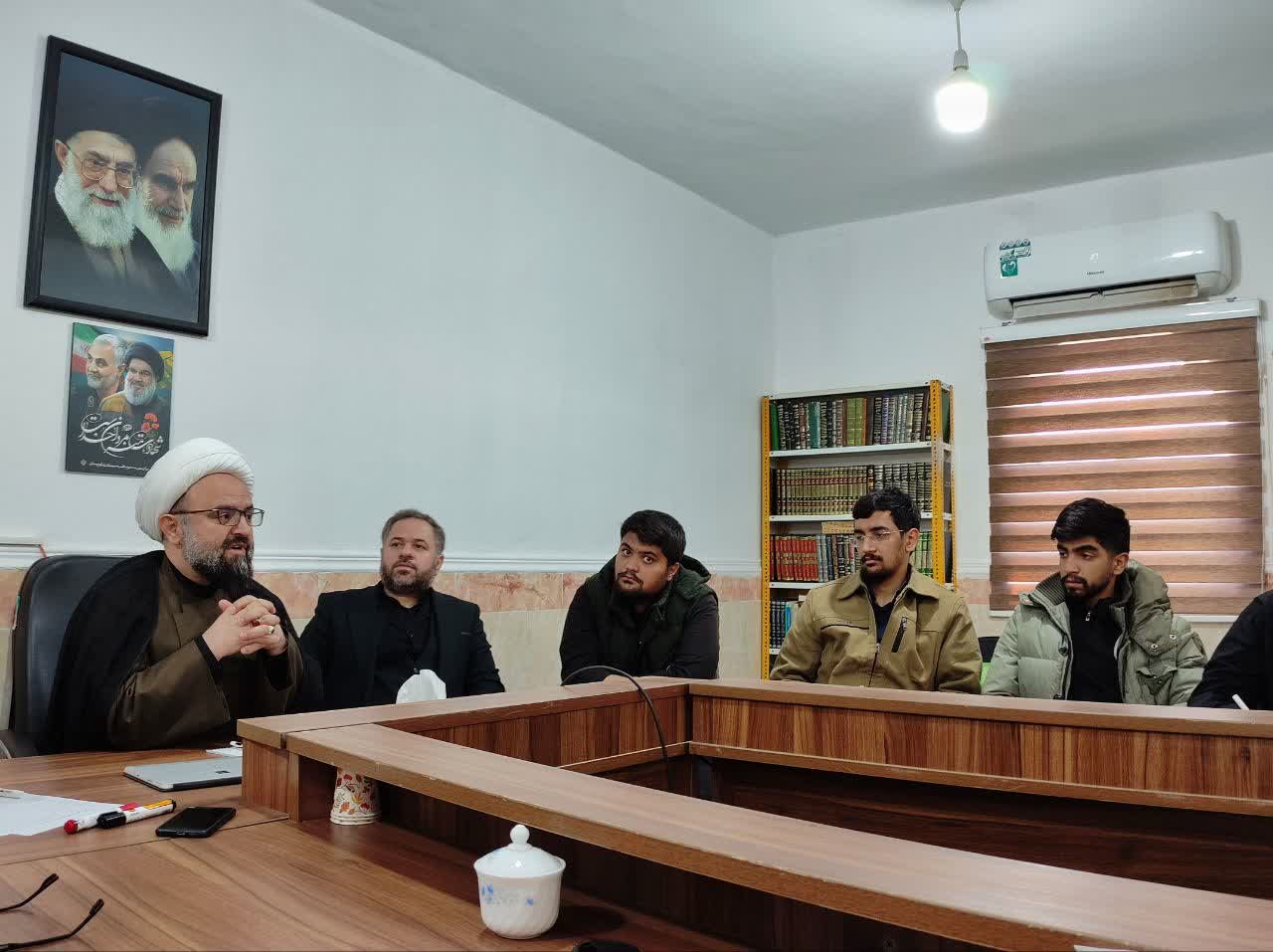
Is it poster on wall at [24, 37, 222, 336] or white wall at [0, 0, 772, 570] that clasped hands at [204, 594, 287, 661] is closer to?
white wall at [0, 0, 772, 570]

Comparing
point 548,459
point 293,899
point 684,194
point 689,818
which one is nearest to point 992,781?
point 689,818

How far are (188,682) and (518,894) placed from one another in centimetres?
123

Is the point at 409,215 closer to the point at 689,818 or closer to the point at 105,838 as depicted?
the point at 105,838

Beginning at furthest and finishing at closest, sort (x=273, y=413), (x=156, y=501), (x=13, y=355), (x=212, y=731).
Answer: (x=273, y=413)
(x=13, y=355)
(x=156, y=501)
(x=212, y=731)

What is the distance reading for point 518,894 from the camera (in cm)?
87

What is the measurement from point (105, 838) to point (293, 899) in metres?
0.38

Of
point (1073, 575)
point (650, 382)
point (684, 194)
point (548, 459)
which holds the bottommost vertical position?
point (1073, 575)

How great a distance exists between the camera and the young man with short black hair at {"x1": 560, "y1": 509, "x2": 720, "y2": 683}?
9.79 feet

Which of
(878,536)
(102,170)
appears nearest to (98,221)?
(102,170)

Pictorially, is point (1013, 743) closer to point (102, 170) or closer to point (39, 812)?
point (39, 812)

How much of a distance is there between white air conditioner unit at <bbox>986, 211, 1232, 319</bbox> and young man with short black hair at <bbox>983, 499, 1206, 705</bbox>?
1956 mm

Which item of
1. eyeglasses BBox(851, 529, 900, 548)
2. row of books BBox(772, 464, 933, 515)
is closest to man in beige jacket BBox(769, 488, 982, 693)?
eyeglasses BBox(851, 529, 900, 548)

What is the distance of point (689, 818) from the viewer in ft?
3.01

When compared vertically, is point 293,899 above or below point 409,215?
below
